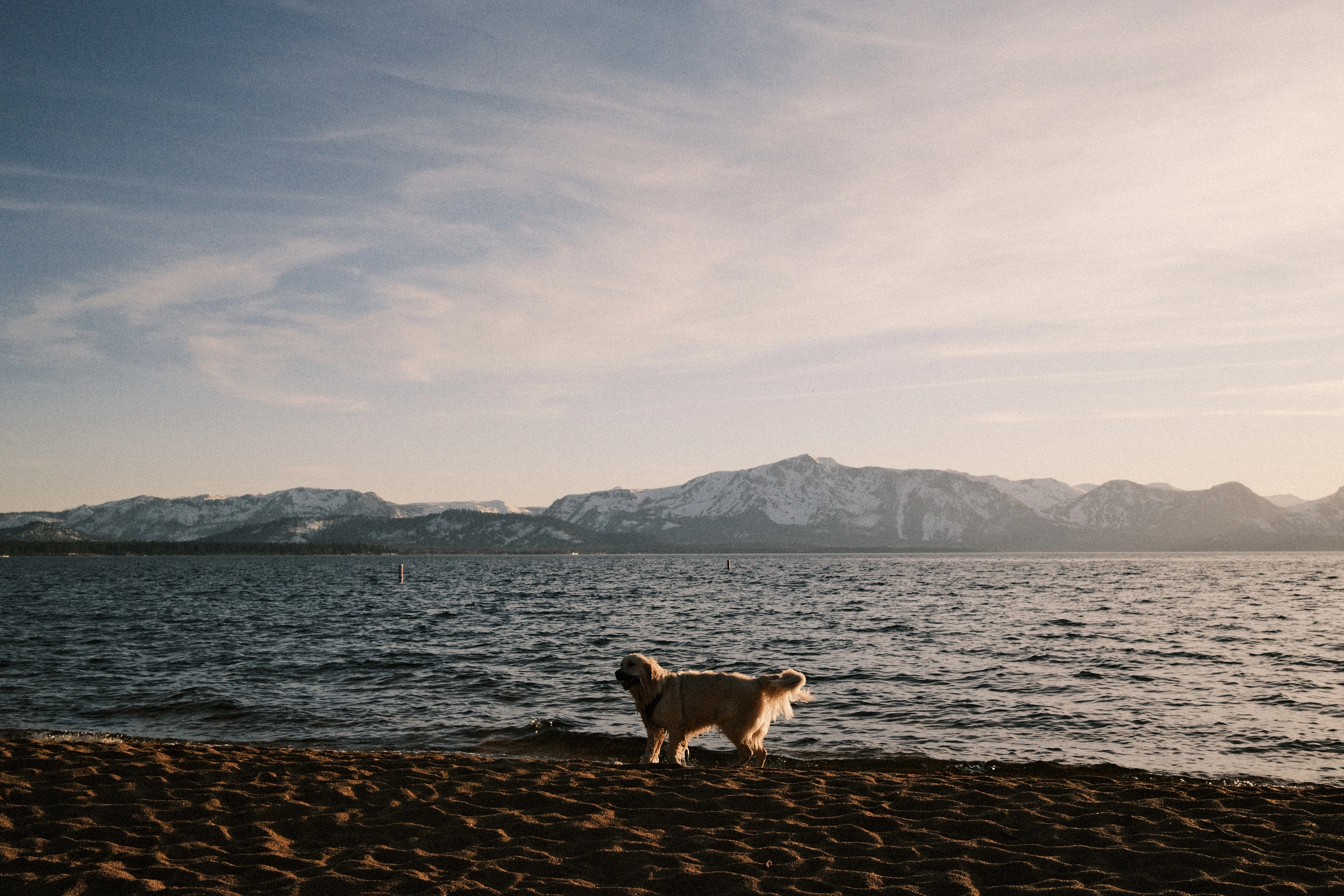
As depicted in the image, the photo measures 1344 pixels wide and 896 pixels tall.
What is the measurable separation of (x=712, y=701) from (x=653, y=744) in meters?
1.26

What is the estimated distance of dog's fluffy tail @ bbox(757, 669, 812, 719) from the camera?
1081 centimetres

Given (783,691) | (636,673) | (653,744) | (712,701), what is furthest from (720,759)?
(636,673)

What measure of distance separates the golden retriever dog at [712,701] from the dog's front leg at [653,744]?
159 millimetres

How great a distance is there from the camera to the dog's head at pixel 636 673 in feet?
35.8

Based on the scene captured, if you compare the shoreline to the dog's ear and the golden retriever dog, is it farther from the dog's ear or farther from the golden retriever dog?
the dog's ear

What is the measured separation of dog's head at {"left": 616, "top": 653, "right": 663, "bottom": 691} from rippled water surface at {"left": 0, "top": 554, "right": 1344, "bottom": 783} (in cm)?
267

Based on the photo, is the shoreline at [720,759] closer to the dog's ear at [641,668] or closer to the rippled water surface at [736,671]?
the rippled water surface at [736,671]

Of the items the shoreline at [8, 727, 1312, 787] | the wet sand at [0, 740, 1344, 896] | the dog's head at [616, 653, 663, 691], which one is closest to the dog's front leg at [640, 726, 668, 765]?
the shoreline at [8, 727, 1312, 787]

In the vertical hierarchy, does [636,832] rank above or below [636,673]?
below

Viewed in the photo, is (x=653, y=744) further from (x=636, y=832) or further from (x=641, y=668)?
(x=636, y=832)

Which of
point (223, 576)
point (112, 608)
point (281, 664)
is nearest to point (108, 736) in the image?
point (281, 664)

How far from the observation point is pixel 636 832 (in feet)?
24.7

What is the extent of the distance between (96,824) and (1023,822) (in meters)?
8.94

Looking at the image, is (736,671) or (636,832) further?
(736,671)
